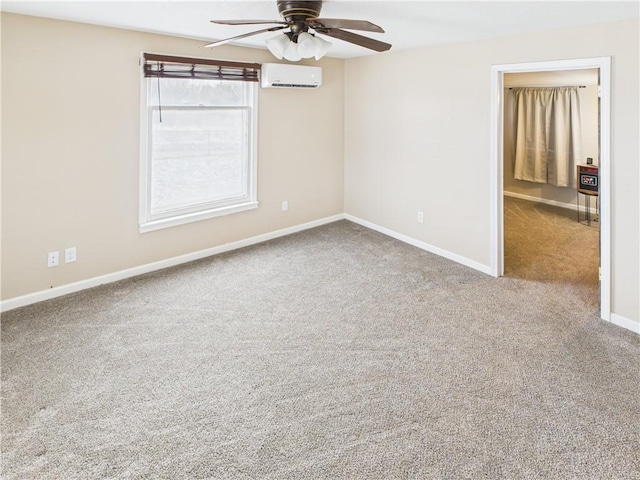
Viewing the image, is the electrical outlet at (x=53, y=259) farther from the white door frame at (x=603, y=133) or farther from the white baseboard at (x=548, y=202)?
the white baseboard at (x=548, y=202)

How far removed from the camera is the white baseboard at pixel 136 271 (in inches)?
129

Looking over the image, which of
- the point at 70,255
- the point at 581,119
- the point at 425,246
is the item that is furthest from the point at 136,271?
the point at 581,119

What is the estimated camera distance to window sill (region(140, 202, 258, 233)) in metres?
3.94

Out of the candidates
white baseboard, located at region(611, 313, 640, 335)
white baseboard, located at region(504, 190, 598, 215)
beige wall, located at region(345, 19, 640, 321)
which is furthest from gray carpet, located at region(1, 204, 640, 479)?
white baseboard, located at region(504, 190, 598, 215)

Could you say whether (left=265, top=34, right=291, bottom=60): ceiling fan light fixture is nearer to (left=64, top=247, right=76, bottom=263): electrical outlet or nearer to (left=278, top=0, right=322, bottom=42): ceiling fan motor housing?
(left=278, top=0, right=322, bottom=42): ceiling fan motor housing

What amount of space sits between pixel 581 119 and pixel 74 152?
272 inches

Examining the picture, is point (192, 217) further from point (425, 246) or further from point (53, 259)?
point (425, 246)

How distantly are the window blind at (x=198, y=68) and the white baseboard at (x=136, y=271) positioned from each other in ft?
5.83

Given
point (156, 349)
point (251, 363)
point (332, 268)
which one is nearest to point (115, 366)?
point (156, 349)

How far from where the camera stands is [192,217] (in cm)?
423

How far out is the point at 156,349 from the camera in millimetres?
2705

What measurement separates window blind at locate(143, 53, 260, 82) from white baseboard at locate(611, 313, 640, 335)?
397 cm

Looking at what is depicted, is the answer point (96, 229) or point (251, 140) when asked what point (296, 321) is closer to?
point (96, 229)

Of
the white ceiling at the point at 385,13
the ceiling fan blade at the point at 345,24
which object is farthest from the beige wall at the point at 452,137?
the ceiling fan blade at the point at 345,24
